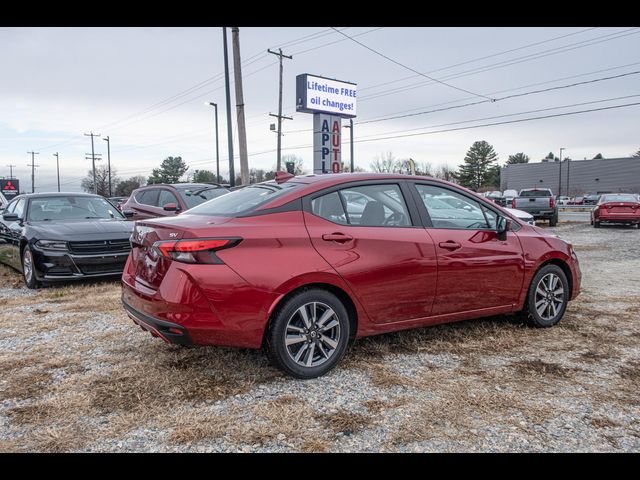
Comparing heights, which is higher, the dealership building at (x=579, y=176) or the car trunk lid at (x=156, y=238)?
the dealership building at (x=579, y=176)

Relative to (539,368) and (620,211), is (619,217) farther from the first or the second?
(539,368)

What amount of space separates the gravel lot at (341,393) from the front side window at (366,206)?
3.76ft

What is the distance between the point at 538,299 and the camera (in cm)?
516

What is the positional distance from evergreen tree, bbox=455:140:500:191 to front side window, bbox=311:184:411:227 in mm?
108896

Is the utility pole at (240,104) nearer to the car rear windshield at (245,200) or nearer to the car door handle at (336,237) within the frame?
the car rear windshield at (245,200)

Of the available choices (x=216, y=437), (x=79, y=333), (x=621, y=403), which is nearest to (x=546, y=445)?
(x=621, y=403)

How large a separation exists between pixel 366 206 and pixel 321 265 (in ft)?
2.52

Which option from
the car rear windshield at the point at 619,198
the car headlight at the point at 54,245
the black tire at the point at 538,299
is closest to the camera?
the black tire at the point at 538,299

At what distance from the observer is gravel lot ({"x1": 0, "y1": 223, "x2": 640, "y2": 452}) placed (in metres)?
2.94

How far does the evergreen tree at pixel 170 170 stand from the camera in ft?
309

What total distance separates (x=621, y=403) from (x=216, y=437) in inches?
103

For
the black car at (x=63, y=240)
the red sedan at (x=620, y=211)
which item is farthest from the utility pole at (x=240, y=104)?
the red sedan at (x=620, y=211)
